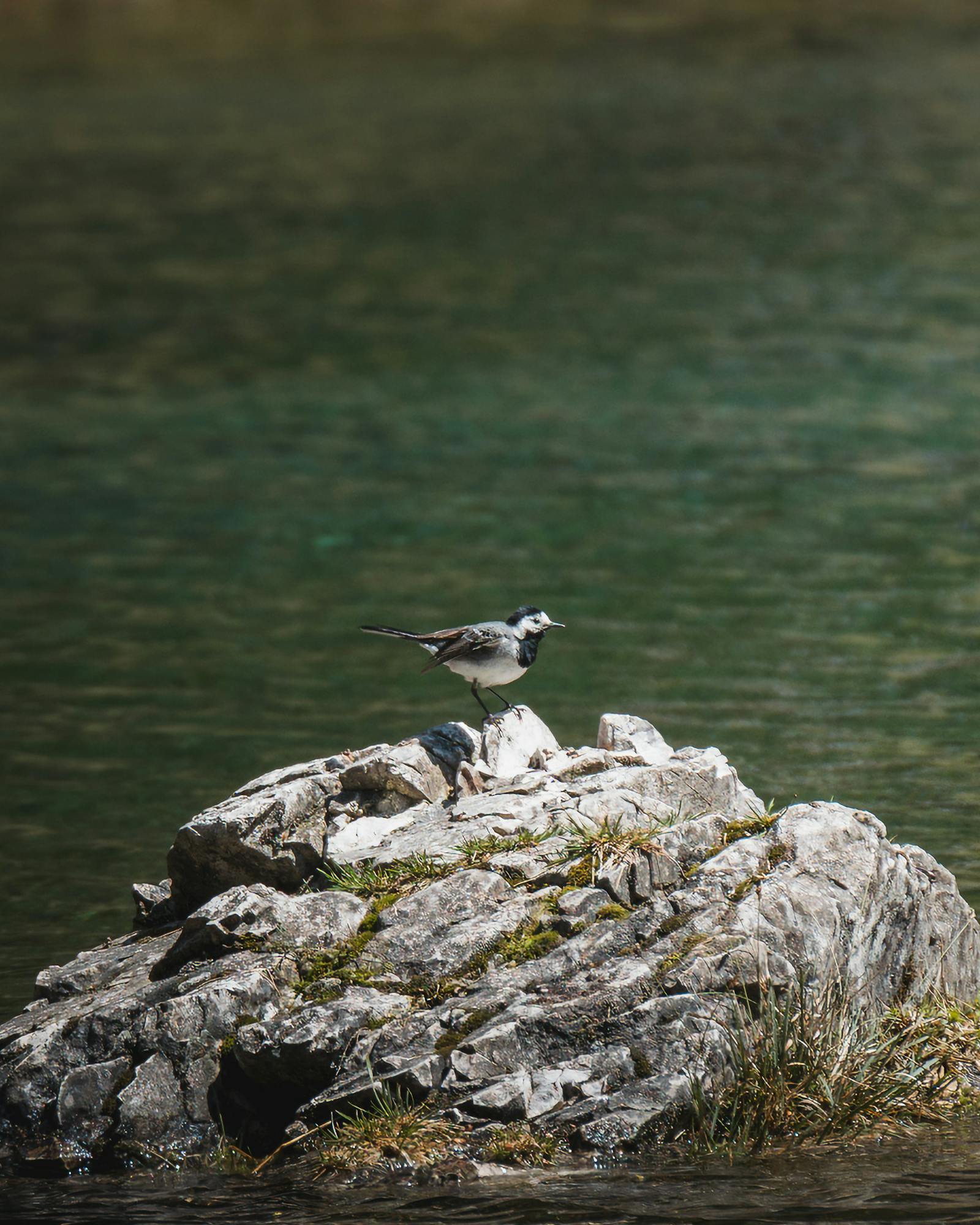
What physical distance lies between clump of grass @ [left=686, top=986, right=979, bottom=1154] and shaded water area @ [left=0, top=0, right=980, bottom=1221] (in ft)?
1.19

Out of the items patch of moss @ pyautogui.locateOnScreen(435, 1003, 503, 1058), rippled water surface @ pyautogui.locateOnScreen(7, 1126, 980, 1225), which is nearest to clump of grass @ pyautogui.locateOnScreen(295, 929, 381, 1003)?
patch of moss @ pyautogui.locateOnScreen(435, 1003, 503, 1058)

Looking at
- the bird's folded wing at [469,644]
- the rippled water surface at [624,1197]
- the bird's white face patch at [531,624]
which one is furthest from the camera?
the bird's white face patch at [531,624]

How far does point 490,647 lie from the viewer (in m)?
13.5

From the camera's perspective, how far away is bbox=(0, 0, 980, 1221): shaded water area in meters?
21.6

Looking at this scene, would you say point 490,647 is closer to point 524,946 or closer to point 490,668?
point 490,668

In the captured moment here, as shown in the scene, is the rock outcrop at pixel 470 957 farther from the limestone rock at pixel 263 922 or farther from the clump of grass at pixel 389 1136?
the clump of grass at pixel 389 1136

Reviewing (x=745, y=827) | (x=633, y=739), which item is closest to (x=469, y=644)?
(x=633, y=739)

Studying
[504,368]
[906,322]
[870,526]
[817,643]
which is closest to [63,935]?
[817,643]

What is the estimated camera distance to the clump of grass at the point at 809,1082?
10461 millimetres

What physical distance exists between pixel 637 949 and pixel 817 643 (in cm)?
1548

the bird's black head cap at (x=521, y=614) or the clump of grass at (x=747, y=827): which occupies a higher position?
the bird's black head cap at (x=521, y=614)

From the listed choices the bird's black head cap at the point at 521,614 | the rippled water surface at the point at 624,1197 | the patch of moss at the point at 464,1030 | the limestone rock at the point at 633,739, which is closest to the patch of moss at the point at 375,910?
the patch of moss at the point at 464,1030

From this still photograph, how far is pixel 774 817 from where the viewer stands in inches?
486

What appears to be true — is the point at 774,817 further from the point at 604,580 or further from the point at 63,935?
the point at 604,580
